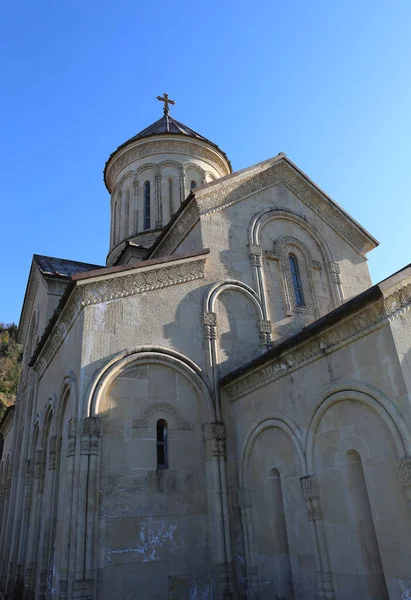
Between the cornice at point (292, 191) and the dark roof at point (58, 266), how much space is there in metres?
4.90

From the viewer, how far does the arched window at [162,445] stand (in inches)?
287

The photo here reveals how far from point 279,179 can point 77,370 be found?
6320 millimetres

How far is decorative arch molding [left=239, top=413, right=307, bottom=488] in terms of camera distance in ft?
20.9

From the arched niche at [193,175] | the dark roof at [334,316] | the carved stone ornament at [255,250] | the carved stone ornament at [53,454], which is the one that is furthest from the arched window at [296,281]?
the arched niche at [193,175]

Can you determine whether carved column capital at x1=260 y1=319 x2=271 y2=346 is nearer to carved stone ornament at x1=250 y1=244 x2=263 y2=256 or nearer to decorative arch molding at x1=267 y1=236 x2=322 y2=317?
decorative arch molding at x1=267 y1=236 x2=322 y2=317

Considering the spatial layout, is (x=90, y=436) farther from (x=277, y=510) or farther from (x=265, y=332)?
(x=265, y=332)

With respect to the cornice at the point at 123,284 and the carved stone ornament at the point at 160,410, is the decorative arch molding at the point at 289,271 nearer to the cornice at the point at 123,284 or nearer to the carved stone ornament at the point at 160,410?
the cornice at the point at 123,284

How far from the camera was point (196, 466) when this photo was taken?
743cm

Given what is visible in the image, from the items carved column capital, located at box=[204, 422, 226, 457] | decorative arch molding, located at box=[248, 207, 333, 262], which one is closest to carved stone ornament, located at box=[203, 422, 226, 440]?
carved column capital, located at box=[204, 422, 226, 457]

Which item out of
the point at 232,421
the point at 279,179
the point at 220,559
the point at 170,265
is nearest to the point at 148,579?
the point at 220,559

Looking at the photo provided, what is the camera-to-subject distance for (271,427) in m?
7.10

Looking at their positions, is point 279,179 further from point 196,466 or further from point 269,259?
point 196,466

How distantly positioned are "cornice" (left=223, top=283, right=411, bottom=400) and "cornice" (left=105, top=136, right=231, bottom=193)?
1071 cm

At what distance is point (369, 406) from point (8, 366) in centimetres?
3270
